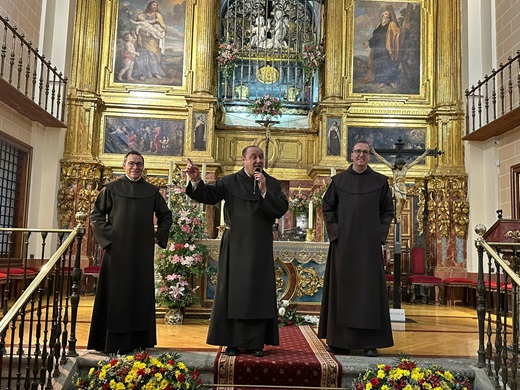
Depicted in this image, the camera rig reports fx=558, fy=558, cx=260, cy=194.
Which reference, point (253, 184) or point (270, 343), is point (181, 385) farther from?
point (253, 184)

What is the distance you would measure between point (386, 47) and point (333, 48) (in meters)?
1.15

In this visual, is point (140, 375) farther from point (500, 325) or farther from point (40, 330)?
point (500, 325)

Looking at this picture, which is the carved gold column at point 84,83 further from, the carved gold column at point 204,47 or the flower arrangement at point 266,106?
the flower arrangement at point 266,106

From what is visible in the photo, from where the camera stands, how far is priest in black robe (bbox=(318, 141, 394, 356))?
15.8 feet

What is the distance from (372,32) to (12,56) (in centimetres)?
721

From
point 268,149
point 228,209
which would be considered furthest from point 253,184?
point 268,149

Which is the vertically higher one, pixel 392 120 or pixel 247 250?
pixel 392 120

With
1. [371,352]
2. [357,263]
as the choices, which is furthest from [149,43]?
[371,352]

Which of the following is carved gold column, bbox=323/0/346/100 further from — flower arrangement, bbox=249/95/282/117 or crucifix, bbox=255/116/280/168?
crucifix, bbox=255/116/280/168

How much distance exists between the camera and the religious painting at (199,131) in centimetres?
1125

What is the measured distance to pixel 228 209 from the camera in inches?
189

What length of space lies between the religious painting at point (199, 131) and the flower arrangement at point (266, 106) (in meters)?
1.03

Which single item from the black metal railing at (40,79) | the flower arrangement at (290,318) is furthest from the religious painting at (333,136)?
the black metal railing at (40,79)

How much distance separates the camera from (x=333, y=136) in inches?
450
